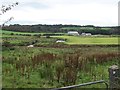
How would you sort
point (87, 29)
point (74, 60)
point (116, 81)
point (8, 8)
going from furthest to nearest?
point (87, 29) < point (74, 60) < point (8, 8) < point (116, 81)

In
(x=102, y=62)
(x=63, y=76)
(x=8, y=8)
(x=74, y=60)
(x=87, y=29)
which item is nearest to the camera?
(x=8, y=8)

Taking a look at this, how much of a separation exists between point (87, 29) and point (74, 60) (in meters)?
56.7

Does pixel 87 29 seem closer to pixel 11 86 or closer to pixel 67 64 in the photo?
pixel 67 64

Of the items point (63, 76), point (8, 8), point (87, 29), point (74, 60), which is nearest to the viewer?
point (8, 8)

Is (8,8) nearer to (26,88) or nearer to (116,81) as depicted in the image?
(116,81)

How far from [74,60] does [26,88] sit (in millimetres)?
5548

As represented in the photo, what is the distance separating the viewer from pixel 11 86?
35.3 feet

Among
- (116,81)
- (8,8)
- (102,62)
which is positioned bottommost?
(102,62)

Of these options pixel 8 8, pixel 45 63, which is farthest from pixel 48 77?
pixel 8 8

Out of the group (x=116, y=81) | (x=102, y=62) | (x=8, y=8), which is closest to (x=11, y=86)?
(x=8, y=8)

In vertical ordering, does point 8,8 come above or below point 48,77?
above

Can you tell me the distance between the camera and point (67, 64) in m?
14.9

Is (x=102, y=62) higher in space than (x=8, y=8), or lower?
lower

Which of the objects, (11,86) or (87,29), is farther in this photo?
(87,29)
